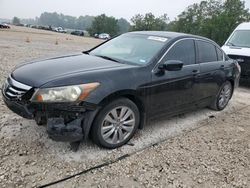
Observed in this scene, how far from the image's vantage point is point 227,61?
580 cm

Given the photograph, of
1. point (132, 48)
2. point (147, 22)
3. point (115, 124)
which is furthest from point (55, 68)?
point (147, 22)

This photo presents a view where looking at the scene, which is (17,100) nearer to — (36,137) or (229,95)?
(36,137)

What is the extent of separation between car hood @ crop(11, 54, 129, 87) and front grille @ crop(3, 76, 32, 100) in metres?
0.05

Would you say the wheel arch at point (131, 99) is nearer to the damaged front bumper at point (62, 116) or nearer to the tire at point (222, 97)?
the damaged front bumper at point (62, 116)

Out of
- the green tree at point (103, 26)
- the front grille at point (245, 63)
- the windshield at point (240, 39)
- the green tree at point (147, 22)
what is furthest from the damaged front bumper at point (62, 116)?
the green tree at point (103, 26)

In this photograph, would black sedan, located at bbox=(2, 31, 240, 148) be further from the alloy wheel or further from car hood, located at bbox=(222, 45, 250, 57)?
car hood, located at bbox=(222, 45, 250, 57)

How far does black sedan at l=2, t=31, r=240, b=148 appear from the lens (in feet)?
10.6

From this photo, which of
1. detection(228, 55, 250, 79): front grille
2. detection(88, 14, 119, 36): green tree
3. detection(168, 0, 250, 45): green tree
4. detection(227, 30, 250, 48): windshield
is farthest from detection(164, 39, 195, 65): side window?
detection(88, 14, 119, 36): green tree

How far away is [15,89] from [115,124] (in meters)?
1.36

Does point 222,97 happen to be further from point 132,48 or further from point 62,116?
point 62,116

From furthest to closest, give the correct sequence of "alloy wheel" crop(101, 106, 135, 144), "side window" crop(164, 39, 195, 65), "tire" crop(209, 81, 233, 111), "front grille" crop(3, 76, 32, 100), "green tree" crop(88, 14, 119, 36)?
1. "green tree" crop(88, 14, 119, 36)
2. "tire" crop(209, 81, 233, 111)
3. "side window" crop(164, 39, 195, 65)
4. "alloy wheel" crop(101, 106, 135, 144)
5. "front grille" crop(3, 76, 32, 100)

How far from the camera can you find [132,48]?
14.7 feet

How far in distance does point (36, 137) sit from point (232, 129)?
3.39 metres

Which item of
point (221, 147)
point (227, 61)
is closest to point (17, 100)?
point (221, 147)
